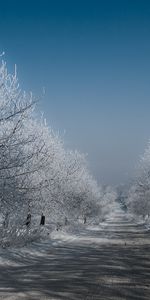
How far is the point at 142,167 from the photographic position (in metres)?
65.2

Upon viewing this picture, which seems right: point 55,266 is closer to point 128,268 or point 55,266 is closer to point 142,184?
point 128,268

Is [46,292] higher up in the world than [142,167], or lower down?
lower down

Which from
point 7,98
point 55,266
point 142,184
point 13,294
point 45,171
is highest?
point 142,184

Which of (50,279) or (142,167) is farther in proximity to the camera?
(142,167)

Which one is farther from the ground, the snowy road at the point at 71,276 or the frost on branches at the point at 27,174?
the frost on branches at the point at 27,174

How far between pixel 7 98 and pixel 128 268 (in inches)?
337

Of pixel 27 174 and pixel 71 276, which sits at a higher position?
pixel 27 174

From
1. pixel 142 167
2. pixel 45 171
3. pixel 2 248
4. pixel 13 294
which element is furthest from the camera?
pixel 142 167

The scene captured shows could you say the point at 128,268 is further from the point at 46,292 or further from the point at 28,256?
the point at 46,292

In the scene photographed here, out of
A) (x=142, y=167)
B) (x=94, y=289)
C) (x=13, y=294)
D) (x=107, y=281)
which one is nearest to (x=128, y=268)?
(x=107, y=281)

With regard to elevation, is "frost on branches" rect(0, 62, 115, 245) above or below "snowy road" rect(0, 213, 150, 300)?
above

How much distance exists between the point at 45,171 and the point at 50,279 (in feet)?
70.1

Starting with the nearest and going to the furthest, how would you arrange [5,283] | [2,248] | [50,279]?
[5,283]
[50,279]
[2,248]

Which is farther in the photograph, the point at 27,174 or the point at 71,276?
the point at 27,174
